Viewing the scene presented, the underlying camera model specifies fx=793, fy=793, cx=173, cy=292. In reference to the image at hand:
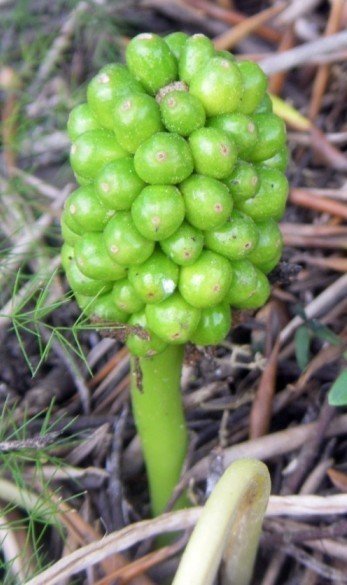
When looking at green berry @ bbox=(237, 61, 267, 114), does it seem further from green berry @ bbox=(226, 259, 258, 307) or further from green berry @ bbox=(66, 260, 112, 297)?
green berry @ bbox=(66, 260, 112, 297)

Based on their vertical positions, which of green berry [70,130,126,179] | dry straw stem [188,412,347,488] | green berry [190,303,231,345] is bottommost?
dry straw stem [188,412,347,488]

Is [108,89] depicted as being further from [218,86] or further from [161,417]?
[161,417]

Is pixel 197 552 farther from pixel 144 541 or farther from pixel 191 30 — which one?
pixel 191 30

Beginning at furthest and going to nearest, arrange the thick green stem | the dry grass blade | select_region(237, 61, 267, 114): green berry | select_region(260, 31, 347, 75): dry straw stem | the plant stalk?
1. select_region(260, 31, 347, 75): dry straw stem
2. the dry grass blade
3. the thick green stem
4. select_region(237, 61, 267, 114): green berry
5. the plant stalk

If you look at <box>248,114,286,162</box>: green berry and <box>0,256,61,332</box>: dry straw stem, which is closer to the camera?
<box>248,114,286,162</box>: green berry

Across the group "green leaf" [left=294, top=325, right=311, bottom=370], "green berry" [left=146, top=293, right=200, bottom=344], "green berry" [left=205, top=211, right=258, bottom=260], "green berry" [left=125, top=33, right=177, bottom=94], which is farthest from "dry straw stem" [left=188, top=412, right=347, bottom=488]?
"green berry" [left=125, top=33, right=177, bottom=94]

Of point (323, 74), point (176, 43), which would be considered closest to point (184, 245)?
point (176, 43)

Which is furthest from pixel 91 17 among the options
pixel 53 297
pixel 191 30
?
pixel 53 297
